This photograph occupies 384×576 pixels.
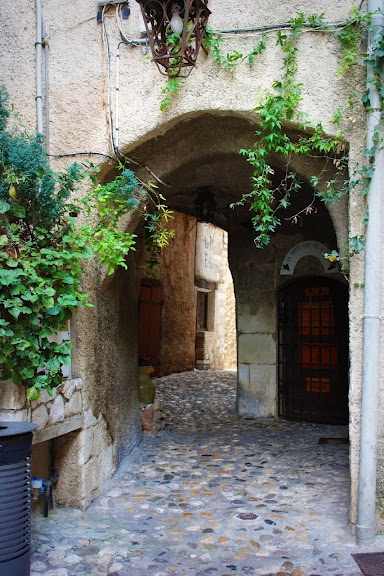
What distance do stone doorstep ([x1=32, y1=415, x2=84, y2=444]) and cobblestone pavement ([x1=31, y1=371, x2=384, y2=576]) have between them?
1.83 feet

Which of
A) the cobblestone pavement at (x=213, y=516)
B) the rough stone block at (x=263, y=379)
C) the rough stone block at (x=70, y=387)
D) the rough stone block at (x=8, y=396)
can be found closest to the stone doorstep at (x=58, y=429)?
the rough stone block at (x=70, y=387)

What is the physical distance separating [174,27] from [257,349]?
15.3 feet

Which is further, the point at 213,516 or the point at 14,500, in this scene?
the point at 213,516

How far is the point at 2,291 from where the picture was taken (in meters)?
2.78

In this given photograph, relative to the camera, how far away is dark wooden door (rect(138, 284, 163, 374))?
9.42m

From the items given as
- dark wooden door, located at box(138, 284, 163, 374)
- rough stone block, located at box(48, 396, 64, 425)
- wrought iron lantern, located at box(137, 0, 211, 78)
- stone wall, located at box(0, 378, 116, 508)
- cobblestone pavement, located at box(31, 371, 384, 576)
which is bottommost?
cobblestone pavement, located at box(31, 371, 384, 576)

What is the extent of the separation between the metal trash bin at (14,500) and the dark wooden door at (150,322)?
6.68m

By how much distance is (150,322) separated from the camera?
31.9 ft

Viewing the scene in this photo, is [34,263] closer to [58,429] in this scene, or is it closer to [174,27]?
[58,429]

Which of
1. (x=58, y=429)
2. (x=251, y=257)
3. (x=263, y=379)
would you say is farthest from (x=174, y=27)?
(x=263, y=379)

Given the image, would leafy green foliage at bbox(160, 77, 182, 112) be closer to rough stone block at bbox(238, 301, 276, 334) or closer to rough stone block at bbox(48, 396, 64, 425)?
rough stone block at bbox(48, 396, 64, 425)

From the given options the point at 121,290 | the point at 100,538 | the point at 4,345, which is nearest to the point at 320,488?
the point at 100,538

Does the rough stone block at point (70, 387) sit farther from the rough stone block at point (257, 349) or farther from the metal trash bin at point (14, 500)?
the rough stone block at point (257, 349)

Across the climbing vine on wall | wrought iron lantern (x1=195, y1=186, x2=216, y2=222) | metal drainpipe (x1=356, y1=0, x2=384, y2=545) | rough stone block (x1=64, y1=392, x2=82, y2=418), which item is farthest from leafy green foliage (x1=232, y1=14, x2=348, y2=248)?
wrought iron lantern (x1=195, y1=186, x2=216, y2=222)
